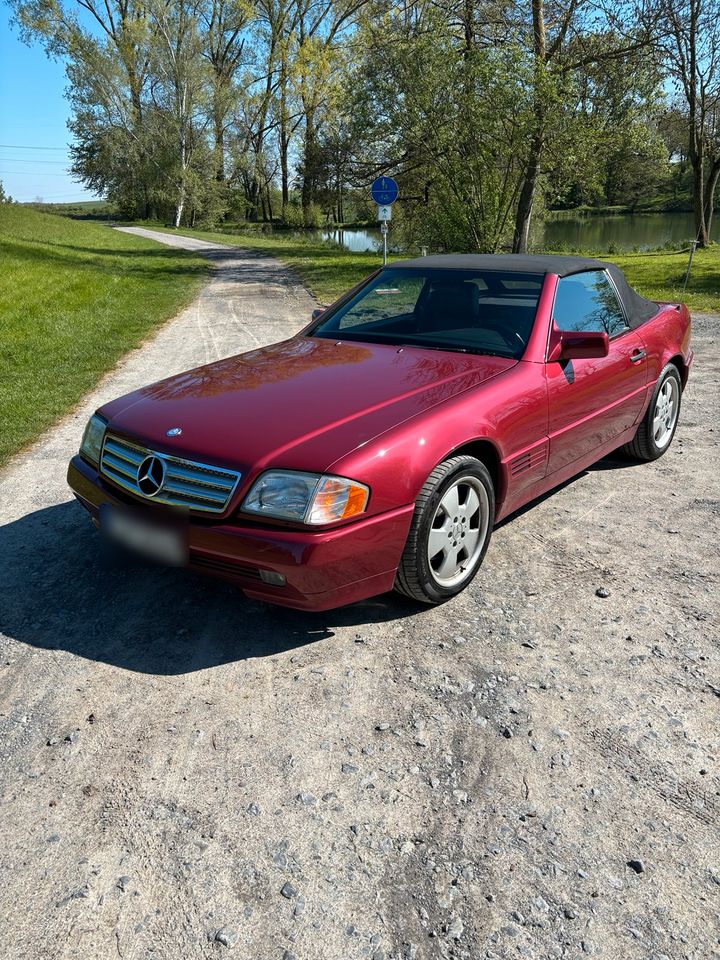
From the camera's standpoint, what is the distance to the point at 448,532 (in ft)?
11.4

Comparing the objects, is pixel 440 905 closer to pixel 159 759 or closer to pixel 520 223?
pixel 159 759

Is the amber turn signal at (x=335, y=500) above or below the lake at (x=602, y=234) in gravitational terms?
below

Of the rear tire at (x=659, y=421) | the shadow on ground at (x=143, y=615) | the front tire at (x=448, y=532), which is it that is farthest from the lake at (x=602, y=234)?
the shadow on ground at (x=143, y=615)

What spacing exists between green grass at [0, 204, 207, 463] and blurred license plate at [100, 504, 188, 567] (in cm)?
299

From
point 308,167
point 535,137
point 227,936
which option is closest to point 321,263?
point 308,167

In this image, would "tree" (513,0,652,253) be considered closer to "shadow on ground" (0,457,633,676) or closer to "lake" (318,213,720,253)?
"lake" (318,213,720,253)

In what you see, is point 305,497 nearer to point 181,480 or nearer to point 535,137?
point 181,480

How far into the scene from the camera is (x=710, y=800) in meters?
2.40

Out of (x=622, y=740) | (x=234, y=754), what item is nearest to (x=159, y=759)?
(x=234, y=754)

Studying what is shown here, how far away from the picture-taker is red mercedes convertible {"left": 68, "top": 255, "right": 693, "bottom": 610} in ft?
9.83

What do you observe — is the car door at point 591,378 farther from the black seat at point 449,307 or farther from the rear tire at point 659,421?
the black seat at point 449,307

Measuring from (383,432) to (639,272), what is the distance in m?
19.2

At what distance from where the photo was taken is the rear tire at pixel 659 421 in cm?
529

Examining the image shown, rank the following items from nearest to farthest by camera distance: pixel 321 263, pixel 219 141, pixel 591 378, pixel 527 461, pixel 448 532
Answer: pixel 448 532 → pixel 527 461 → pixel 591 378 → pixel 321 263 → pixel 219 141
